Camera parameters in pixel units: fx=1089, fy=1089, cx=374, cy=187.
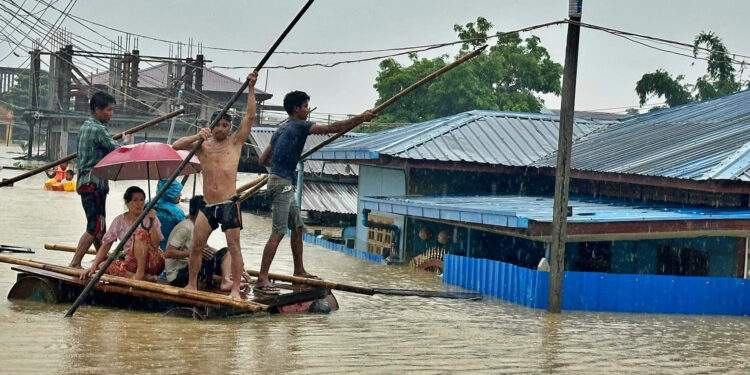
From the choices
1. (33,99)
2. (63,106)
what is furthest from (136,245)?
(63,106)

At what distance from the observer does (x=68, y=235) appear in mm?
23859

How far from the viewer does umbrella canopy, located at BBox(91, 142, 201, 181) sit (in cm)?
1120

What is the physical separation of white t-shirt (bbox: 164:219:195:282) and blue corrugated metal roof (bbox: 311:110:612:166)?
10321mm

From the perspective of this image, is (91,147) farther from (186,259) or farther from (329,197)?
(329,197)

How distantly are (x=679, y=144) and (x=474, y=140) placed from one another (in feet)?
15.8

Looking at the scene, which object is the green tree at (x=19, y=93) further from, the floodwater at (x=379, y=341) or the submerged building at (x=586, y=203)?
the floodwater at (x=379, y=341)

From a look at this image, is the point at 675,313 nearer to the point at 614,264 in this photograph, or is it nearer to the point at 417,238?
the point at 614,264

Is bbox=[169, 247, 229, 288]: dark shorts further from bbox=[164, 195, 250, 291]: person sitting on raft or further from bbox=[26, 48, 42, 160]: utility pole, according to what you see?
bbox=[26, 48, 42, 160]: utility pole

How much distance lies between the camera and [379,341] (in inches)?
379

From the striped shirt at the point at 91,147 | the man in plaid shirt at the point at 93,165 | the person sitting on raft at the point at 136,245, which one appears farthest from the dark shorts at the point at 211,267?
the striped shirt at the point at 91,147

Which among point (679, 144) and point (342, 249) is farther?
point (342, 249)

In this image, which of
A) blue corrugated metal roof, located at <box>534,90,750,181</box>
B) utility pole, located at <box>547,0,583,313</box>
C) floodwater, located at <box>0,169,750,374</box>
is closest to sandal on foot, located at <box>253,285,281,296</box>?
floodwater, located at <box>0,169,750,374</box>

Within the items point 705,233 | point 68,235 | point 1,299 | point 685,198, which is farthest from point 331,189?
point 1,299

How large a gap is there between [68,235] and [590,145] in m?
11.4
